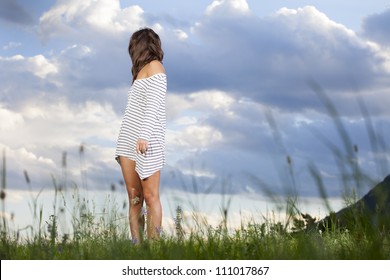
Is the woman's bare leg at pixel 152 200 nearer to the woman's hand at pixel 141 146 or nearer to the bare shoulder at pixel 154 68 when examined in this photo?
the woman's hand at pixel 141 146

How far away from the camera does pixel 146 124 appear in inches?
264

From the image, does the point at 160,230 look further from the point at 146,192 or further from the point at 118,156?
the point at 118,156

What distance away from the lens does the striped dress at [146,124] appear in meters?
6.72

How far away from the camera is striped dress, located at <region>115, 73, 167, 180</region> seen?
Answer: 672 centimetres

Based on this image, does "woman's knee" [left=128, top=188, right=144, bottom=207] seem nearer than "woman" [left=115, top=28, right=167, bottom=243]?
No

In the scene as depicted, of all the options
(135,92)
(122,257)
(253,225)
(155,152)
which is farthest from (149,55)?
(122,257)

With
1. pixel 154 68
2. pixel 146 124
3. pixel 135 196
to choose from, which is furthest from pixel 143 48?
pixel 135 196

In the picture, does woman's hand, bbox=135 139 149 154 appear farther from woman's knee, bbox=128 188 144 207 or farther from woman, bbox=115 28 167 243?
woman's knee, bbox=128 188 144 207

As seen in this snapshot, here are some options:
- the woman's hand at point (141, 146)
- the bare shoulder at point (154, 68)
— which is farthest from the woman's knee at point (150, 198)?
the bare shoulder at point (154, 68)

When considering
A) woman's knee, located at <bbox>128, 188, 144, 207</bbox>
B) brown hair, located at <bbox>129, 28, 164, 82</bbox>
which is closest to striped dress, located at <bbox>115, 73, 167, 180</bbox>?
brown hair, located at <bbox>129, 28, 164, 82</bbox>

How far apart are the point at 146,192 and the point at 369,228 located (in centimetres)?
366

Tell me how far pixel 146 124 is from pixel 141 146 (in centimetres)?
24

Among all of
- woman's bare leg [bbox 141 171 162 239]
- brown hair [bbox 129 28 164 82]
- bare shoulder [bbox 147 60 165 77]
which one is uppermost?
brown hair [bbox 129 28 164 82]

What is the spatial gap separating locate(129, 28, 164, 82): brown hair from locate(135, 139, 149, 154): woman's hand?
80cm
